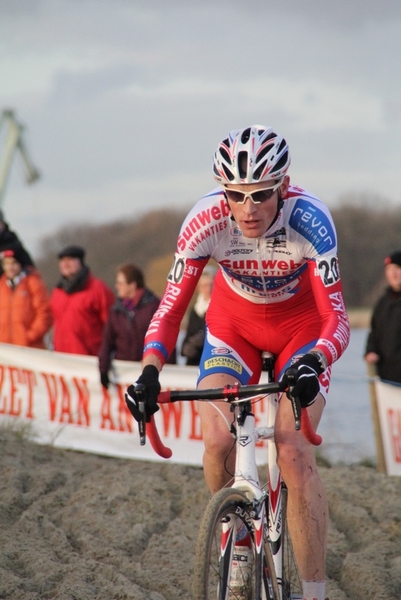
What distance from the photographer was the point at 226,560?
383 centimetres

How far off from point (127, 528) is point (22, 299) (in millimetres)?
3937

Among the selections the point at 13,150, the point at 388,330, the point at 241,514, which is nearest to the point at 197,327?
the point at 388,330

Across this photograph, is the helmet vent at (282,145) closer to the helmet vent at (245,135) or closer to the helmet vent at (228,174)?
the helmet vent at (245,135)

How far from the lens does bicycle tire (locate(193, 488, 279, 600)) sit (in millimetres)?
3639

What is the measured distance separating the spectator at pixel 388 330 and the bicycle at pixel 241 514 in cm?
431

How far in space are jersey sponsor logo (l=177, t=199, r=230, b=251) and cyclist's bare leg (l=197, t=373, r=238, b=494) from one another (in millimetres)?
733

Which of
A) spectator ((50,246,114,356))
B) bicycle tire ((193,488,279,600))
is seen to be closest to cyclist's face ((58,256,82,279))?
spectator ((50,246,114,356))

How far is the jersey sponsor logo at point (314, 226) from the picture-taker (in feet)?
15.0

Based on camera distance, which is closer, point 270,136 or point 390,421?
point 270,136

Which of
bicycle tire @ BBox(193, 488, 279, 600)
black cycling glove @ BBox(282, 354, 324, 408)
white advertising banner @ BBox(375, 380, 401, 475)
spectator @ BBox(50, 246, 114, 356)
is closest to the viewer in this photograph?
bicycle tire @ BBox(193, 488, 279, 600)

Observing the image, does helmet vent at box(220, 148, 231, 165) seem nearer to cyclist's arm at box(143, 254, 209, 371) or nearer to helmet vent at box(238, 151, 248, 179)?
helmet vent at box(238, 151, 248, 179)

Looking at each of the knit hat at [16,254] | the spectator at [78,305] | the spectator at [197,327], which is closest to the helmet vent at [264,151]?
the spectator at [197,327]

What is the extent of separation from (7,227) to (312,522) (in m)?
6.75

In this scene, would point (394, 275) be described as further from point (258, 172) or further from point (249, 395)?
point (249, 395)
